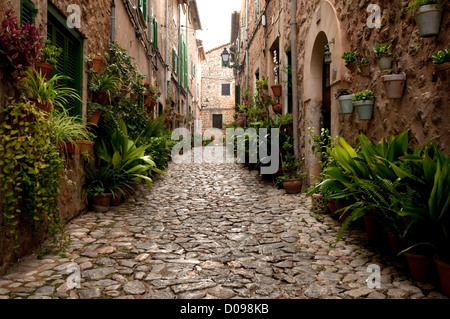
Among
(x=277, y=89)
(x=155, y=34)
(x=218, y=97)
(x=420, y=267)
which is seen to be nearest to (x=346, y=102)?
(x=420, y=267)

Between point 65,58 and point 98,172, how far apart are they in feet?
5.54

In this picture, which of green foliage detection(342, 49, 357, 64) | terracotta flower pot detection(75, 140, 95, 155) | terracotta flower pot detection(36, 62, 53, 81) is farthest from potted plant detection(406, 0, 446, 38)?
terracotta flower pot detection(75, 140, 95, 155)

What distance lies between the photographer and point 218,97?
29.9 meters

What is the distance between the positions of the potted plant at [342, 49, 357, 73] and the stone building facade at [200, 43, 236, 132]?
2443 centimetres

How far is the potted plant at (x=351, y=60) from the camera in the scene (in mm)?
4531

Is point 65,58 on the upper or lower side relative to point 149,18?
lower

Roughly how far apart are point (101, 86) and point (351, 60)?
3.61 metres

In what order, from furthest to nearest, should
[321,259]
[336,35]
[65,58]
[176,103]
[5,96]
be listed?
[176,103] → [336,35] → [65,58] → [321,259] → [5,96]

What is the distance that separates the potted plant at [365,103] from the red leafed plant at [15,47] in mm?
3365

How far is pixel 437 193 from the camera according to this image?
2514 millimetres

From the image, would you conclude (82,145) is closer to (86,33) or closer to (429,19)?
(86,33)

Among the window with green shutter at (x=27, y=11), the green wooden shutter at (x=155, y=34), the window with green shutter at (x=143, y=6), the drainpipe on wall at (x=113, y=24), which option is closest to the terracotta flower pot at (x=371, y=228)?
the window with green shutter at (x=27, y=11)
